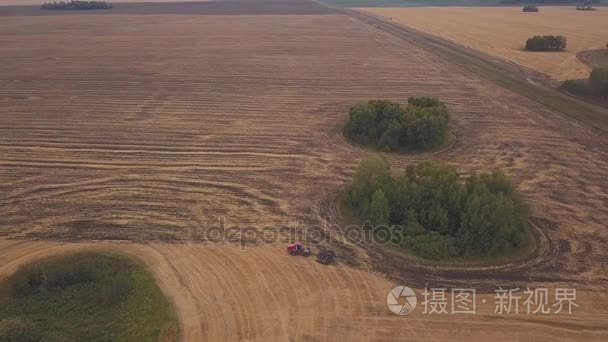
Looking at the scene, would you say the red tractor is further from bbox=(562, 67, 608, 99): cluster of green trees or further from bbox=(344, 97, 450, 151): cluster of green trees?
bbox=(562, 67, 608, 99): cluster of green trees

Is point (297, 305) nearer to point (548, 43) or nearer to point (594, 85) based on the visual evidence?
point (594, 85)

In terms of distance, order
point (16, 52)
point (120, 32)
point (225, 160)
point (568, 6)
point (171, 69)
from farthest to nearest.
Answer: point (568, 6), point (120, 32), point (16, 52), point (171, 69), point (225, 160)

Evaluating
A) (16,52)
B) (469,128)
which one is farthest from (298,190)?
(16,52)

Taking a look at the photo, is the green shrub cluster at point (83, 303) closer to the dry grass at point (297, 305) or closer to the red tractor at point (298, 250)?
the dry grass at point (297, 305)

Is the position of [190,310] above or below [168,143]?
below

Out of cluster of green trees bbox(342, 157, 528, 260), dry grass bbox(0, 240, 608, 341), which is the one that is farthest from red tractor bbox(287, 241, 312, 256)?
cluster of green trees bbox(342, 157, 528, 260)

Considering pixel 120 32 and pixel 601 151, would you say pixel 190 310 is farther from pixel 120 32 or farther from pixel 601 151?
pixel 120 32
